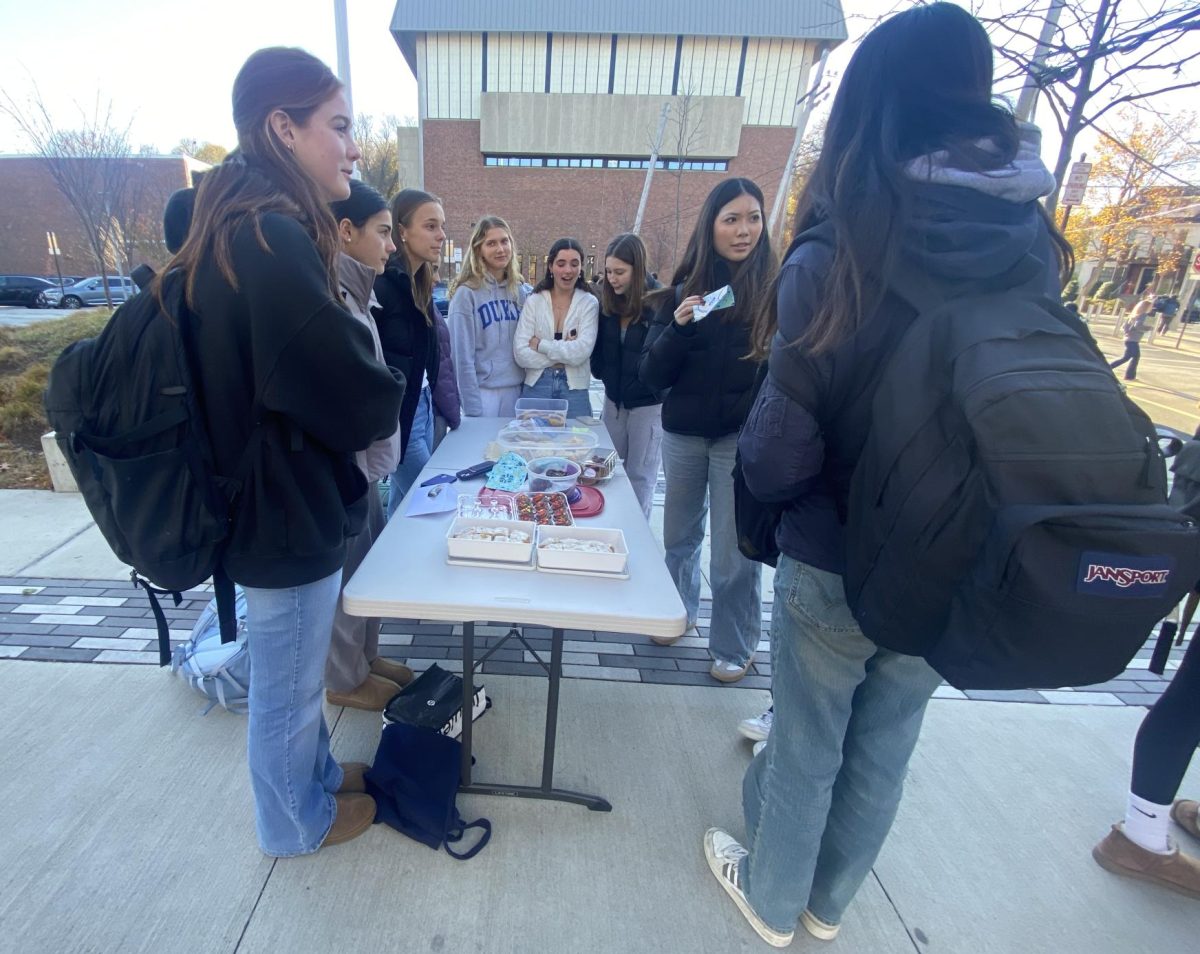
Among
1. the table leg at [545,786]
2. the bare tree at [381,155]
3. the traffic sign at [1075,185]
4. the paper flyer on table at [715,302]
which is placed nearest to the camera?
the table leg at [545,786]

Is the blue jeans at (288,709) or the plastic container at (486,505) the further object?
the plastic container at (486,505)

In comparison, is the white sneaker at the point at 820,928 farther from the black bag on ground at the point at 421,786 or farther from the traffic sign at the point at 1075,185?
the traffic sign at the point at 1075,185

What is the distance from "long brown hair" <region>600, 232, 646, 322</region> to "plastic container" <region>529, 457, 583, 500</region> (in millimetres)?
1284

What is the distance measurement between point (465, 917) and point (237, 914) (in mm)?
571

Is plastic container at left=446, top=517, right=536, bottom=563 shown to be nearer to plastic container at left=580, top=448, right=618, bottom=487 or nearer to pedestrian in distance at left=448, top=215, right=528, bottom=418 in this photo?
plastic container at left=580, top=448, right=618, bottom=487

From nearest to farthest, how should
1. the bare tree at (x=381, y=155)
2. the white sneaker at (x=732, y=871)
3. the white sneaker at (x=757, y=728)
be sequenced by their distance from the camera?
the white sneaker at (x=732, y=871) < the white sneaker at (x=757, y=728) < the bare tree at (x=381, y=155)

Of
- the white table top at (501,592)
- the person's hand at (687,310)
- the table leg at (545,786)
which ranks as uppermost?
the person's hand at (687,310)

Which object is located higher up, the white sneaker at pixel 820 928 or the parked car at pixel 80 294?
the white sneaker at pixel 820 928

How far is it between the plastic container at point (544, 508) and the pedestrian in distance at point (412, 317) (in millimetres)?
737

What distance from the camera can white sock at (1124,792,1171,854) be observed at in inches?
67.7

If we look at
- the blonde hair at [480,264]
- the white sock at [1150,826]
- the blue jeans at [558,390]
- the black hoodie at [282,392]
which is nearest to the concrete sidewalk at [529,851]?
the white sock at [1150,826]

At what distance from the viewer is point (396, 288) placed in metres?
2.36

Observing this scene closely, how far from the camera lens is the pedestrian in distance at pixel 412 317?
2.36 metres

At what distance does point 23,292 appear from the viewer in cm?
2045
